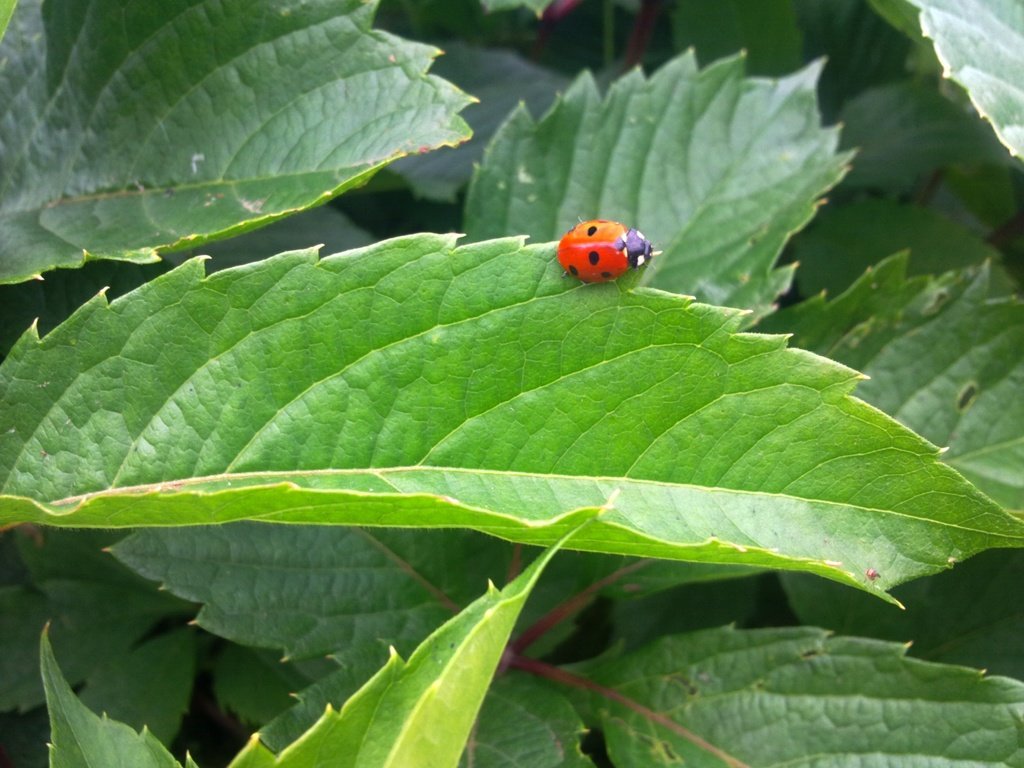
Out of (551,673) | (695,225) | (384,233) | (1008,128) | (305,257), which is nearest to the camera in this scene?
(305,257)

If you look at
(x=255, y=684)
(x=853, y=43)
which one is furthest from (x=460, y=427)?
(x=853, y=43)

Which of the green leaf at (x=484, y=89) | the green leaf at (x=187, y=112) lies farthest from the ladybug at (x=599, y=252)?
the green leaf at (x=484, y=89)

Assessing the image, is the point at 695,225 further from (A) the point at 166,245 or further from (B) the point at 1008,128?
(A) the point at 166,245

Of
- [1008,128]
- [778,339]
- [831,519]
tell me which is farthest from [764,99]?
[831,519]

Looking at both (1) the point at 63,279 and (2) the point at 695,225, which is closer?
(1) the point at 63,279

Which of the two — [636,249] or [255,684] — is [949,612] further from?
[255,684]

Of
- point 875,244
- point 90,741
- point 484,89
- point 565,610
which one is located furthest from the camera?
point 484,89
